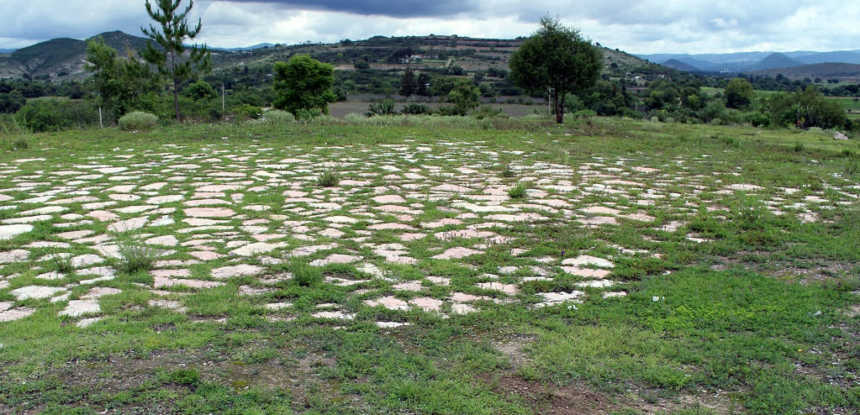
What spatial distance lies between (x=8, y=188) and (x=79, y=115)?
95.7 ft

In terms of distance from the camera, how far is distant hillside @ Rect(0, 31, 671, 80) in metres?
78.1

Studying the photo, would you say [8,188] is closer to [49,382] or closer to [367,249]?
[367,249]

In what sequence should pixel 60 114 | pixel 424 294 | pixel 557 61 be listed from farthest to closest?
pixel 60 114
pixel 557 61
pixel 424 294

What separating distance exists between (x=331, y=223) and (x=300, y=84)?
36.7 m

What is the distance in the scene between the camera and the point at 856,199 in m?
6.41

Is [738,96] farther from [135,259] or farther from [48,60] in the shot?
[48,60]

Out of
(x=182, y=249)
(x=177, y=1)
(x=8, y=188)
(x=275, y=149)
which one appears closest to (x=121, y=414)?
(x=182, y=249)

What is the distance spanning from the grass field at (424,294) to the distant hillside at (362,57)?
213 feet

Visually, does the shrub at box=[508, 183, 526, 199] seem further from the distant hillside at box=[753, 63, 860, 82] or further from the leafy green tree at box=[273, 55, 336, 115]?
the distant hillside at box=[753, 63, 860, 82]

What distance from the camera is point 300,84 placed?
39656mm

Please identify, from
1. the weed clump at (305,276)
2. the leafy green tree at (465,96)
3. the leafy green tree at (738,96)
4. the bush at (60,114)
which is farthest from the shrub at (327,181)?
the leafy green tree at (738,96)

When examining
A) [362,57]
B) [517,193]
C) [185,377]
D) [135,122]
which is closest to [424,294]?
[185,377]

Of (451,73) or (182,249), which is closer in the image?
(182,249)

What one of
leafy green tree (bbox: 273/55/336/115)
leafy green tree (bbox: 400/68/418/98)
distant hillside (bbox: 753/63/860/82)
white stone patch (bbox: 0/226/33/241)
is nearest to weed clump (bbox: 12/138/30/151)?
white stone patch (bbox: 0/226/33/241)
